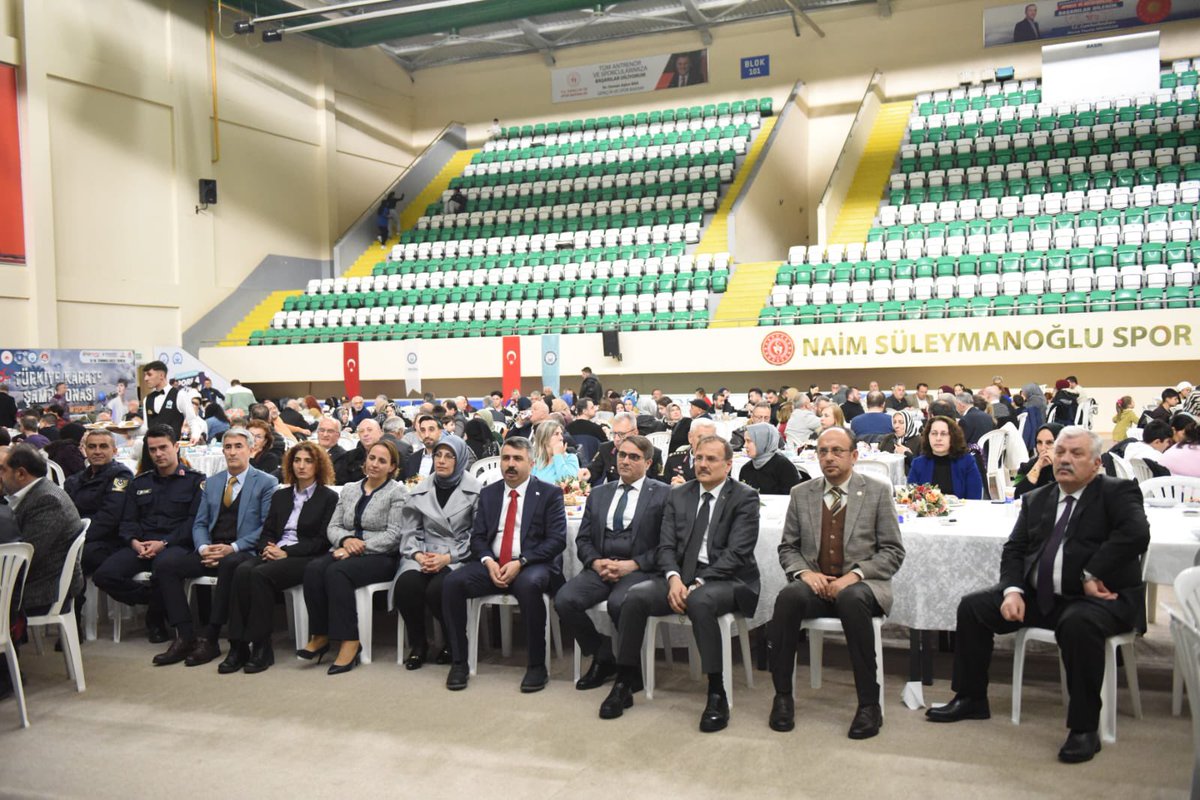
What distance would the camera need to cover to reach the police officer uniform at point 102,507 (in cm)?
596

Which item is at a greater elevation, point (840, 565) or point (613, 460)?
point (613, 460)

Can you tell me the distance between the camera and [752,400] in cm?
1256

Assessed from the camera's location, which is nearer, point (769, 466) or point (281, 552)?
point (281, 552)

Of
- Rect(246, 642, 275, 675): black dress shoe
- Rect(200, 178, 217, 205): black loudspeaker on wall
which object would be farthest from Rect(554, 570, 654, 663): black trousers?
Rect(200, 178, 217, 205): black loudspeaker on wall

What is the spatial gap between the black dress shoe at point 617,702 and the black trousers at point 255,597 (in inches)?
78.0

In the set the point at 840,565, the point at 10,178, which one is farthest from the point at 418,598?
the point at 10,178

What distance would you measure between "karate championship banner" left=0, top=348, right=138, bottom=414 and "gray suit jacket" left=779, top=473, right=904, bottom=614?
1471cm

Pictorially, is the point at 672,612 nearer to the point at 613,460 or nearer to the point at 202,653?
the point at 613,460

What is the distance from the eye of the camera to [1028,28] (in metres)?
23.0

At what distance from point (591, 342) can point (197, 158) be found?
30.1ft

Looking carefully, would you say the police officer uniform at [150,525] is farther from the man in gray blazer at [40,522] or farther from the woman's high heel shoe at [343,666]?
the woman's high heel shoe at [343,666]

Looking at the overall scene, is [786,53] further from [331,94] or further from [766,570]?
[766,570]

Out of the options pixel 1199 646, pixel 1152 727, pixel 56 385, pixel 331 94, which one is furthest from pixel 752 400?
pixel 331 94

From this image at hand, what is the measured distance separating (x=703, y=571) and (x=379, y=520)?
1907 millimetres
